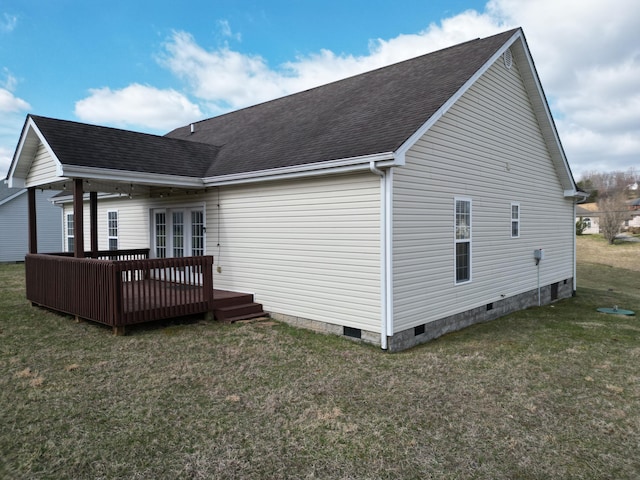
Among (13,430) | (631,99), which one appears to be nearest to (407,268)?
(13,430)

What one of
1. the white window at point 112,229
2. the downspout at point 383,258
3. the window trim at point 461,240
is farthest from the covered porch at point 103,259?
the window trim at point 461,240

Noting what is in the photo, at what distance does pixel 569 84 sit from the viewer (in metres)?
26.5

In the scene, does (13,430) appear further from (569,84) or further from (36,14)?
(569,84)

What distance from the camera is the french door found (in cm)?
988

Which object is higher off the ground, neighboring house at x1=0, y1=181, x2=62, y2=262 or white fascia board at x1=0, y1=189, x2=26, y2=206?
white fascia board at x1=0, y1=189, x2=26, y2=206

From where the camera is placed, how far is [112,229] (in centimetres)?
1289

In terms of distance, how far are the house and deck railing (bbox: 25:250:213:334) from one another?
0.24ft

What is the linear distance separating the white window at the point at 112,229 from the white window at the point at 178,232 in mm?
2373

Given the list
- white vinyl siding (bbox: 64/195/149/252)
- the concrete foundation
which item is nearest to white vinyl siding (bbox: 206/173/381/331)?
the concrete foundation

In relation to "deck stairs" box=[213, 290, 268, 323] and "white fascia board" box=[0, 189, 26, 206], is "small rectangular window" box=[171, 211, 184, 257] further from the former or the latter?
"white fascia board" box=[0, 189, 26, 206]

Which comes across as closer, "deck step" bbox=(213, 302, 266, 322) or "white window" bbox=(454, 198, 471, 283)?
"white window" bbox=(454, 198, 471, 283)

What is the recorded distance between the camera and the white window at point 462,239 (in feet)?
26.2

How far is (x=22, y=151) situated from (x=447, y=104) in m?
8.78

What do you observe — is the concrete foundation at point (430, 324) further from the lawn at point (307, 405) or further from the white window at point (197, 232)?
the white window at point (197, 232)
